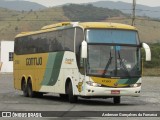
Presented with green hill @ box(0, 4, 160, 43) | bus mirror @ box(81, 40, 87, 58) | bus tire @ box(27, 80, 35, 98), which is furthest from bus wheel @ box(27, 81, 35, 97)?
green hill @ box(0, 4, 160, 43)

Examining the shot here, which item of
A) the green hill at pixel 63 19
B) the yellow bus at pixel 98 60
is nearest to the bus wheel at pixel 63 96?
the yellow bus at pixel 98 60

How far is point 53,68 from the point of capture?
2656 centimetres

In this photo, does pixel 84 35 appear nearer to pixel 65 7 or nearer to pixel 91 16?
pixel 91 16

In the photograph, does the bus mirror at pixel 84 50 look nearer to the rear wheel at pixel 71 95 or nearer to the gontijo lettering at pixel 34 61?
the rear wheel at pixel 71 95

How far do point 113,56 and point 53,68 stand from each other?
13.3ft

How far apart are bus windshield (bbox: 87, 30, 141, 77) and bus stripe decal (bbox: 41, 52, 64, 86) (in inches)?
96.4

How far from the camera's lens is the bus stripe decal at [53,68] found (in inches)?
1017

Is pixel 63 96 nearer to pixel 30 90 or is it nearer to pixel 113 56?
pixel 30 90

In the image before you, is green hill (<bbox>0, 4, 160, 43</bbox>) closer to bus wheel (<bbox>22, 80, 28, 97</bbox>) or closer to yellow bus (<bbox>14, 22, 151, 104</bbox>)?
bus wheel (<bbox>22, 80, 28, 97</bbox>)

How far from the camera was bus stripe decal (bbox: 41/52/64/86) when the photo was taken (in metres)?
25.8

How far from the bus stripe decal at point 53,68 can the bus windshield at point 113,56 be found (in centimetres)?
245

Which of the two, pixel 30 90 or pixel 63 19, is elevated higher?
pixel 30 90

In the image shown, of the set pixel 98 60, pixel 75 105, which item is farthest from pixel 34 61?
pixel 98 60

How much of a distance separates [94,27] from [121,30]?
3.83 ft
